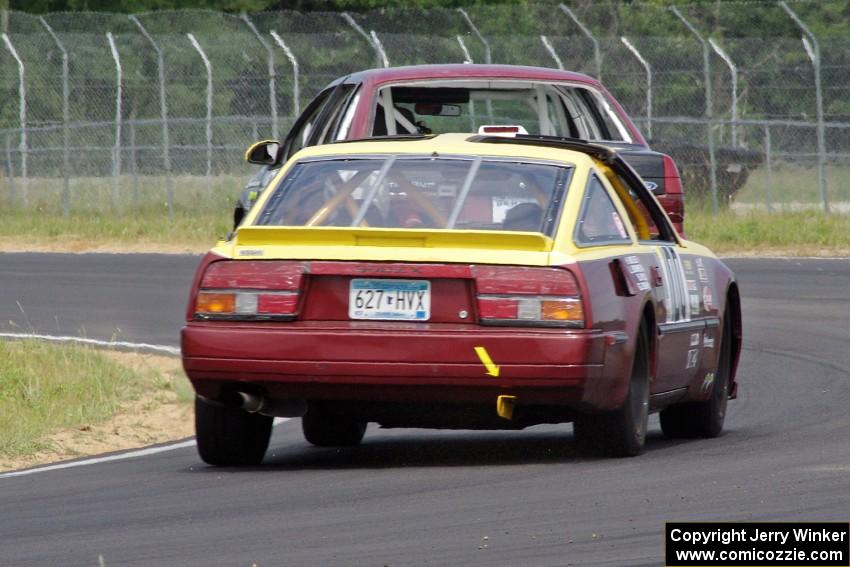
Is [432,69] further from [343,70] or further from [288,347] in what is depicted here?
[343,70]

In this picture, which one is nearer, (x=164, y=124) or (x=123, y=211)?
(x=164, y=124)

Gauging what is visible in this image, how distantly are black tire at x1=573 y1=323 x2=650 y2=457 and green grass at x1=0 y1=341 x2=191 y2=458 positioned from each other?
11.3 feet

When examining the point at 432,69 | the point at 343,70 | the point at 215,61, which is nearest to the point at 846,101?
the point at 343,70

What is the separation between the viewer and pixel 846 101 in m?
29.5

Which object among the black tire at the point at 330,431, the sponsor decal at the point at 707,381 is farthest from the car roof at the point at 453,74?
the sponsor decal at the point at 707,381

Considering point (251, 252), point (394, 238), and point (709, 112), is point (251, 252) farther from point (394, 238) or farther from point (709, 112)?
point (709, 112)

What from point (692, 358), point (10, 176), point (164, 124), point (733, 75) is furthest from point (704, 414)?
point (10, 176)

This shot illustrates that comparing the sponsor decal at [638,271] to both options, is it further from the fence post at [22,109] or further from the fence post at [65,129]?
the fence post at [22,109]

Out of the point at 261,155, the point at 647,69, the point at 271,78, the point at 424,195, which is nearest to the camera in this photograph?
the point at 424,195

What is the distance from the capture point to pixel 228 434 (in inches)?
327

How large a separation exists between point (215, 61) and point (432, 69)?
65.7ft

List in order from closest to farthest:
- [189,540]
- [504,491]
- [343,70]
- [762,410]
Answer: [189,540] → [504,491] → [762,410] → [343,70]

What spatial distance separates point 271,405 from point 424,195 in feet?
3.70

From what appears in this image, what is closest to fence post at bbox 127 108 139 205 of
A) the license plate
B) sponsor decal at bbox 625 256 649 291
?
sponsor decal at bbox 625 256 649 291
